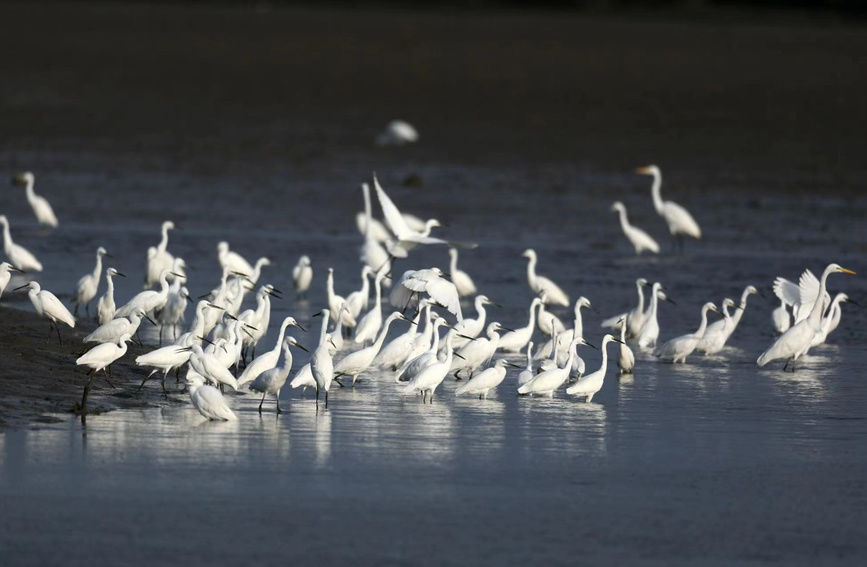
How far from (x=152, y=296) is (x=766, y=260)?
9.63 meters

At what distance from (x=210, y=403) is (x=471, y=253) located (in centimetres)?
1085

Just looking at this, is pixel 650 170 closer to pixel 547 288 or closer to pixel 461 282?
pixel 461 282

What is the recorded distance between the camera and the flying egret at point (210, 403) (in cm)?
1116

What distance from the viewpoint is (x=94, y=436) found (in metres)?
10.7

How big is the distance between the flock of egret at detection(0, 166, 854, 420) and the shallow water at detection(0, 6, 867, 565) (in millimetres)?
220

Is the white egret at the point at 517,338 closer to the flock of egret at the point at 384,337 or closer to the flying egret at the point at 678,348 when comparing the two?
the flock of egret at the point at 384,337

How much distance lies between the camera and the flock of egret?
12.1 metres

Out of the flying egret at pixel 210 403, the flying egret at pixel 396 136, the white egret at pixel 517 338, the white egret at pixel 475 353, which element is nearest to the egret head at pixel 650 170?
the flying egret at pixel 396 136

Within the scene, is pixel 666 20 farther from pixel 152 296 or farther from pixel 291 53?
pixel 152 296

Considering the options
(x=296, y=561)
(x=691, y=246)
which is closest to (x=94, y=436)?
(x=296, y=561)

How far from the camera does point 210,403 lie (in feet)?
36.6

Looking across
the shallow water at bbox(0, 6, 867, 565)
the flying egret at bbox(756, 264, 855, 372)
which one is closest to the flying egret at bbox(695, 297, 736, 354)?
the shallow water at bbox(0, 6, 867, 565)

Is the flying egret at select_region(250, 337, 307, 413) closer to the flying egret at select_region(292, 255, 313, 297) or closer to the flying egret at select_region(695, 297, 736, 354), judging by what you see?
the flying egret at select_region(695, 297, 736, 354)

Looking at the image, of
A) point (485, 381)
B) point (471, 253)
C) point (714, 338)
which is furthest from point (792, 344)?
point (471, 253)
